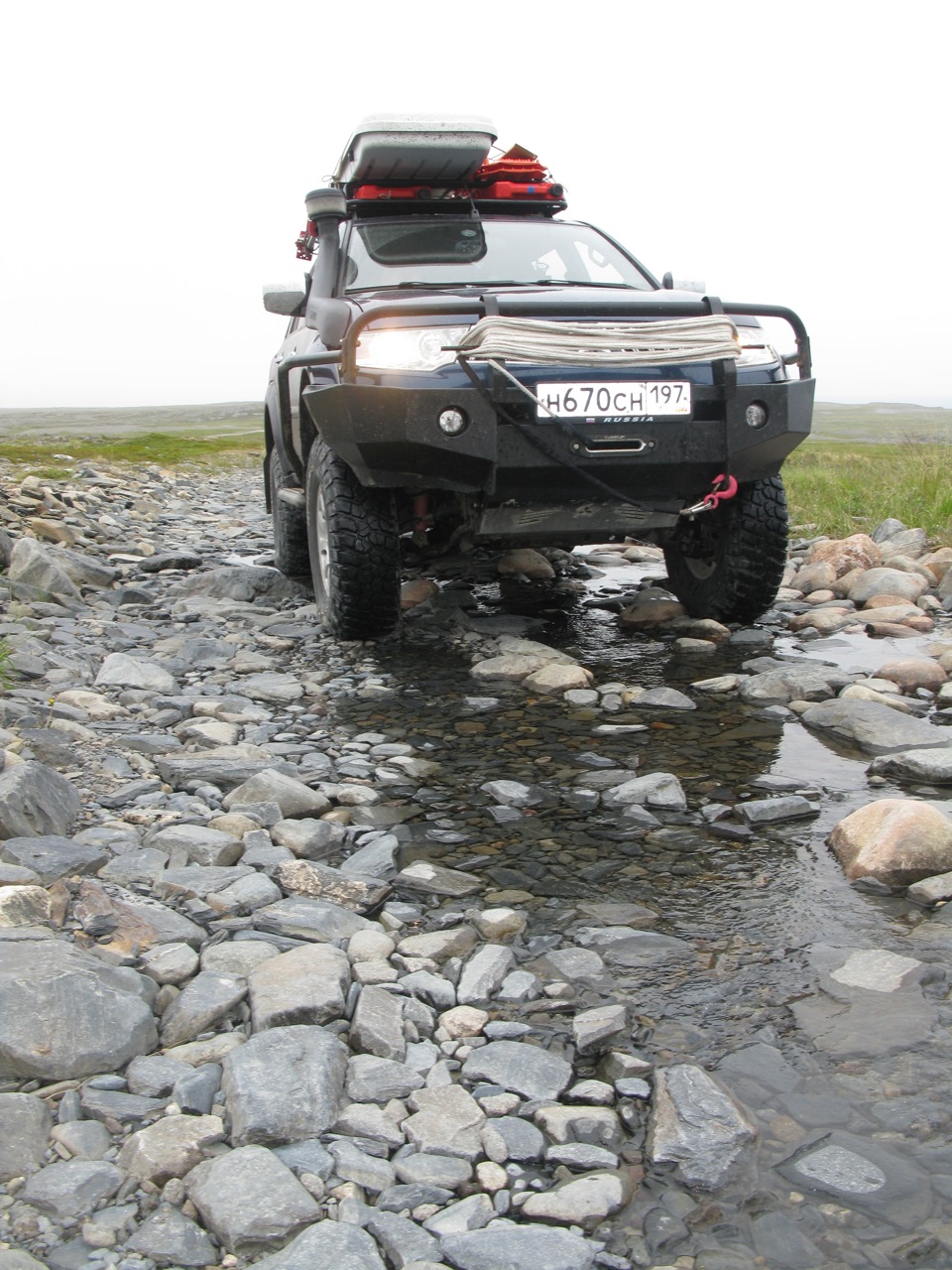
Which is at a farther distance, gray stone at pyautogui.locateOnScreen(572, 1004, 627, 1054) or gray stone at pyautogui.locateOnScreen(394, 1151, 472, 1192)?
gray stone at pyautogui.locateOnScreen(572, 1004, 627, 1054)

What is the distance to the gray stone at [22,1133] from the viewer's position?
157 cm

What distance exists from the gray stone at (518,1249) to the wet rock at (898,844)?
135 cm

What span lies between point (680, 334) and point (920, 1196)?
326 cm

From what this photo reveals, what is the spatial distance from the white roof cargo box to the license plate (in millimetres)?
2848

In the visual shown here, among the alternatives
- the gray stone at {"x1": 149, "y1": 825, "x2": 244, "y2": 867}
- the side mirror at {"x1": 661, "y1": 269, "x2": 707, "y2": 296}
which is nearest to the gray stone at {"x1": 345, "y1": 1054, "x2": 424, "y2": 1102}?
the gray stone at {"x1": 149, "y1": 825, "x2": 244, "y2": 867}

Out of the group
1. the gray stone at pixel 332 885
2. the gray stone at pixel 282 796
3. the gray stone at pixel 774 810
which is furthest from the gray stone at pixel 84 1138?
the gray stone at pixel 774 810

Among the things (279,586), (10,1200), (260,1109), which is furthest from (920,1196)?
(279,586)

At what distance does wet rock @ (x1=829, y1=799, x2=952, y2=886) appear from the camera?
99.1 inches

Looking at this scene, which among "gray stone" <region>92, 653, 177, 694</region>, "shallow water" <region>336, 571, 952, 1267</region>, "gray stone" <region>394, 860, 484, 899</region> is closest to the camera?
"shallow water" <region>336, 571, 952, 1267</region>

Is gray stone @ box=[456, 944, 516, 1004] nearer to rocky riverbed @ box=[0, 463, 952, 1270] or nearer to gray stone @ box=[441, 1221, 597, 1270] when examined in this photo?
rocky riverbed @ box=[0, 463, 952, 1270]

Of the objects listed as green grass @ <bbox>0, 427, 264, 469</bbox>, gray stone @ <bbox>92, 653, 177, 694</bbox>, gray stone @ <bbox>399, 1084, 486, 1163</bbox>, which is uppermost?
green grass @ <bbox>0, 427, 264, 469</bbox>

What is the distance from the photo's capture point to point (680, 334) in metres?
4.18

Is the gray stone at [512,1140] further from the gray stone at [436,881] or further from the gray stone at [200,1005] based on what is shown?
the gray stone at [436,881]

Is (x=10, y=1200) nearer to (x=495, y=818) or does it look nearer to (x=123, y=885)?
(x=123, y=885)
